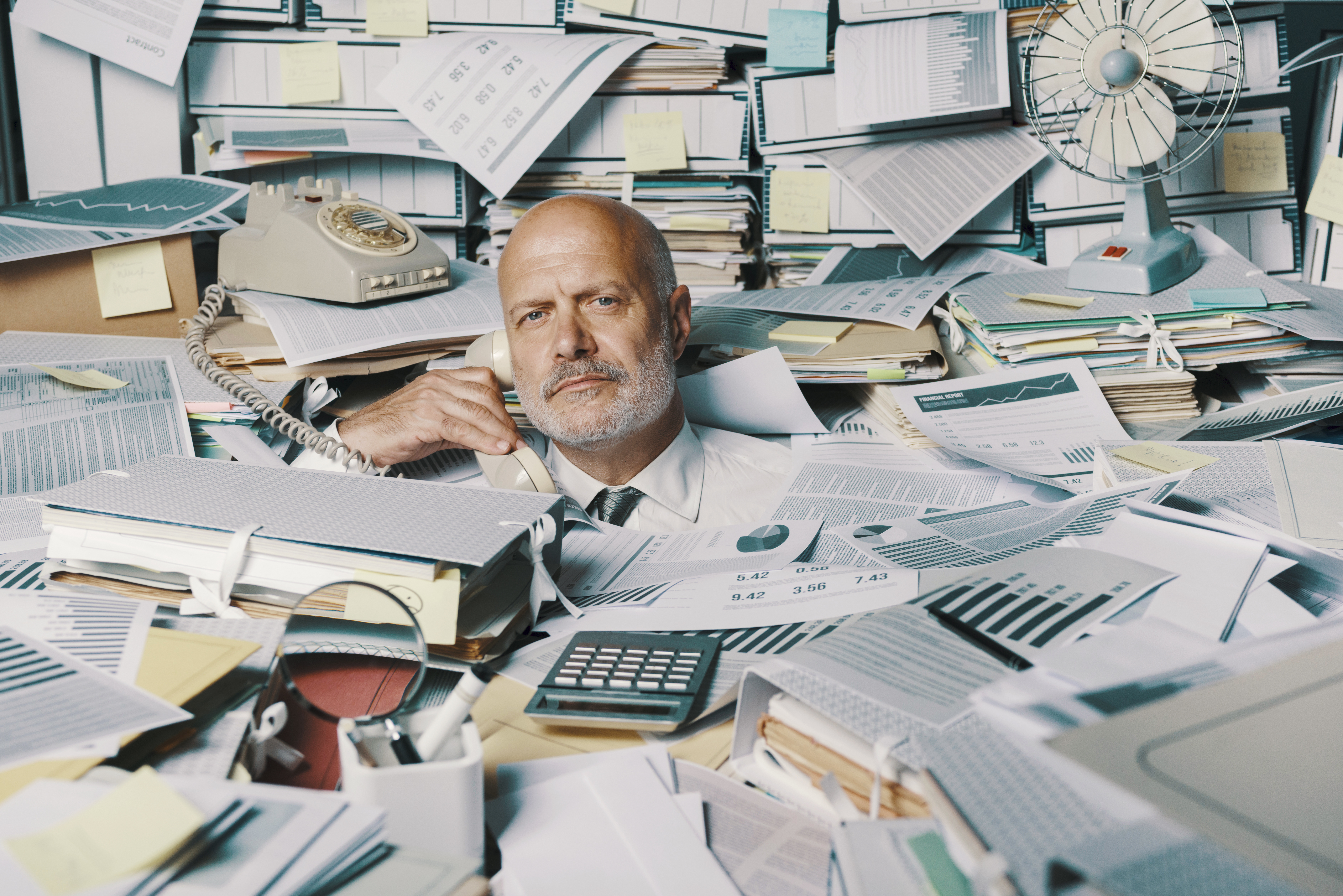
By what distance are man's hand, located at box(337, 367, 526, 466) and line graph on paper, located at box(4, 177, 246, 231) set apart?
0.55 m

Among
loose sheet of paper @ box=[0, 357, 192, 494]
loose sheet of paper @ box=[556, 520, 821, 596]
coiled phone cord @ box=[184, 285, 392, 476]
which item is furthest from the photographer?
coiled phone cord @ box=[184, 285, 392, 476]

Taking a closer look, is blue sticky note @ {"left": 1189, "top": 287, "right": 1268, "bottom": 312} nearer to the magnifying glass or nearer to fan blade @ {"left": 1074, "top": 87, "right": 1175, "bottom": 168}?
fan blade @ {"left": 1074, "top": 87, "right": 1175, "bottom": 168}

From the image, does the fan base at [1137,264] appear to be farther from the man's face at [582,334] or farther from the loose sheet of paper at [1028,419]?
the man's face at [582,334]

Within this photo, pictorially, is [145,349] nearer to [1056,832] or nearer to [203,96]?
[203,96]

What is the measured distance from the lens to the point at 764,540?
113cm

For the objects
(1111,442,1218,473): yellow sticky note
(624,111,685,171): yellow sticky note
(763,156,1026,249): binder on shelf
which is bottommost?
(1111,442,1218,473): yellow sticky note

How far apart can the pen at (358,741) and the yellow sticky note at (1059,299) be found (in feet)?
4.04

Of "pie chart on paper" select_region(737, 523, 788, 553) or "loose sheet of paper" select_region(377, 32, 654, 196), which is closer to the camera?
"pie chart on paper" select_region(737, 523, 788, 553)

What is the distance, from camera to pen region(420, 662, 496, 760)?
0.59 metres

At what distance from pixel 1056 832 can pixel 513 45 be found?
169cm

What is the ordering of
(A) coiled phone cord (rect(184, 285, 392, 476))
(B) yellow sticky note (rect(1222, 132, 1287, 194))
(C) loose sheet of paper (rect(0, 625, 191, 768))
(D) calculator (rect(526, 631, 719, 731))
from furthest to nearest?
1. (B) yellow sticky note (rect(1222, 132, 1287, 194))
2. (A) coiled phone cord (rect(184, 285, 392, 476))
3. (D) calculator (rect(526, 631, 719, 731))
4. (C) loose sheet of paper (rect(0, 625, 191, 768))

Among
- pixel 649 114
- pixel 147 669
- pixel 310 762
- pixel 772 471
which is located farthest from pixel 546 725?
pixel 649 114

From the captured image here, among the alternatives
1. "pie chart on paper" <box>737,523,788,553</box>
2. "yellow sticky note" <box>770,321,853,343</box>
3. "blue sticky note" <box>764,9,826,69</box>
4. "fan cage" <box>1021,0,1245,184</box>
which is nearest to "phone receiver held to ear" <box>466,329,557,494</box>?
"pie chart on paper" <box>737,523,788,553</box>

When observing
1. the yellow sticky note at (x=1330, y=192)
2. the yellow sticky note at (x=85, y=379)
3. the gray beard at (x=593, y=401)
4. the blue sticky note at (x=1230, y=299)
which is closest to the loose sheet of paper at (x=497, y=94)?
the gray beard at (x=593, y=401)
